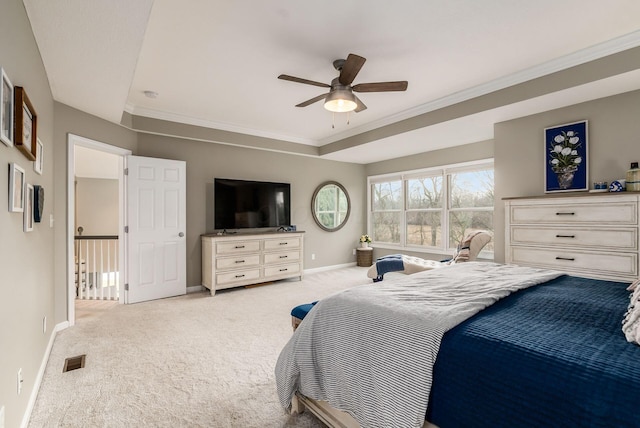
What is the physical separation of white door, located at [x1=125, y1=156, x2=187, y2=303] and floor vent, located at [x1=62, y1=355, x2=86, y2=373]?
158 cm

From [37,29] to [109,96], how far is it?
1166mm

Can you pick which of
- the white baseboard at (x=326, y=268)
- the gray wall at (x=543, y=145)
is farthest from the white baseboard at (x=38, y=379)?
the gray wall at (x=543, y=145)

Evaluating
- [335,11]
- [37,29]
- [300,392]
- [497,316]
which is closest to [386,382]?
[497,316]

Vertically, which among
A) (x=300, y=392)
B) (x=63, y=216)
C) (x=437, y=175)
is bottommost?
(x=300, y=392)

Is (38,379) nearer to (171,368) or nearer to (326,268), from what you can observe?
(171,368)

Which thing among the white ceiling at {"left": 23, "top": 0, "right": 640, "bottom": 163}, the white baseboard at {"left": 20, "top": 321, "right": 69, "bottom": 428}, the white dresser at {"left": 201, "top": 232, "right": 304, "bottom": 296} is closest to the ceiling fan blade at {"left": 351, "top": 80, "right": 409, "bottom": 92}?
the white ceiling at {"left": 23, "top": 0, "right": 640, "bottom": 163}

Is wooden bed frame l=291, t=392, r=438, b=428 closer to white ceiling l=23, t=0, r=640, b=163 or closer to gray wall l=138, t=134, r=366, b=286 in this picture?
white ceiling l=23, t=0, r=640, b=163

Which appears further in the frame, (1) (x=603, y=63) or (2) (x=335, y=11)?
(1) (x=603, y=63)

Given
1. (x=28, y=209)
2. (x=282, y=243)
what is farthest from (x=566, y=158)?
(x=28, y=209)

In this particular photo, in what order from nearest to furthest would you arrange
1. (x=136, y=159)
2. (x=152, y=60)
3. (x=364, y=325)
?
(x=364, y=325) < (x=152, y=60) < (x=136, y=159)

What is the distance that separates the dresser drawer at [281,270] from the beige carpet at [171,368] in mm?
931

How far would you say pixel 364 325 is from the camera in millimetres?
1483

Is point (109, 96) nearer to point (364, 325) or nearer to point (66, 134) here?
point (66, 134)

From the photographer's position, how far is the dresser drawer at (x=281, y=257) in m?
5.11
